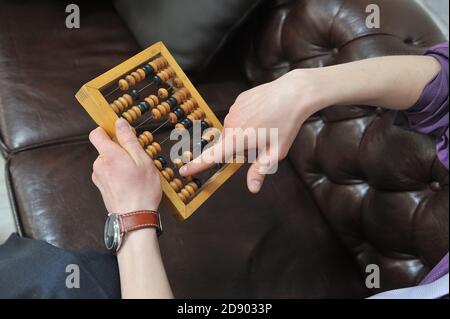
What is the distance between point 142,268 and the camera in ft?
2.50

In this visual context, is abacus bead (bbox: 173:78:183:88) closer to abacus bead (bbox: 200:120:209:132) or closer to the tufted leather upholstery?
abacus bead (bbox: 200:120:209:132)

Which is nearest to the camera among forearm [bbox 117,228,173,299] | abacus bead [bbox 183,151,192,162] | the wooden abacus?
forearm [bbox 117,228,173,299]

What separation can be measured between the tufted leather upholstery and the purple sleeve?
0.02 m

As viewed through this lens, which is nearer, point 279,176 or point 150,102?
point 150,102

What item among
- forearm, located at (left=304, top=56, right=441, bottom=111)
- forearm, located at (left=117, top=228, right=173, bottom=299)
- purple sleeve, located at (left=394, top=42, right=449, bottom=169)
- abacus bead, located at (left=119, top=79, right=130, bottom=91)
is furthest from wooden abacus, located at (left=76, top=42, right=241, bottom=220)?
purple sleeve, located at (left=394, top=42, right=449, bottom=169)

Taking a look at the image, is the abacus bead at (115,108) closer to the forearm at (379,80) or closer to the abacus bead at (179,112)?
the abacus bead at (179,112)

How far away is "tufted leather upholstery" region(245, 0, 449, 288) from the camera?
0.98 metres

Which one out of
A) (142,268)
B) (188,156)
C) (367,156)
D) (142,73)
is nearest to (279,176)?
(367,156)

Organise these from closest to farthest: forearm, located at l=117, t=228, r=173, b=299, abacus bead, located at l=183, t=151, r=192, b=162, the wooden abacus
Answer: forearm, located at l=117, t=228, r=173, b=299 < the wooden abacus < abacus bead, located at l=183, t=151, r=192, b=162

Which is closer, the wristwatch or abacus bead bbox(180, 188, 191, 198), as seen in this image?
the wristwatch

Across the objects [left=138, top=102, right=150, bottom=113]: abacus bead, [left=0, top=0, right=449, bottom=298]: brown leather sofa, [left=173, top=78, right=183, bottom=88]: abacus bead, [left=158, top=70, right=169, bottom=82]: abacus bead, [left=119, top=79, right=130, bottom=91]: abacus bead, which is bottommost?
[left=0, top=0, right=449, bottom=298]: brown leather sofa

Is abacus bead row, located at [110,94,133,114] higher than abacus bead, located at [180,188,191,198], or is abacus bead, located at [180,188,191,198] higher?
abacus bead row, located at [110,94,133,114]

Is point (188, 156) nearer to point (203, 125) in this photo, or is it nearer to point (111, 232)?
point (203, 125)

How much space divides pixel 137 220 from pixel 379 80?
19.1 inches
